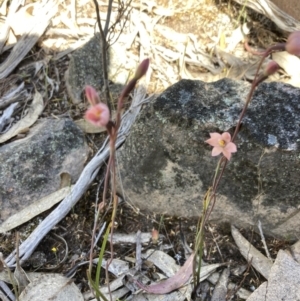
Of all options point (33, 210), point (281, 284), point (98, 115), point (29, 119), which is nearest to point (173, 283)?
point (281, 284)

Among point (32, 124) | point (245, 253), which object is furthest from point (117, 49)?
point (245, 253)

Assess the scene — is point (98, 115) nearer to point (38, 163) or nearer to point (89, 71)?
point (38, 163)

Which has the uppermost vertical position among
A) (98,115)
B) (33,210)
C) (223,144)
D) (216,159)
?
(98,115)

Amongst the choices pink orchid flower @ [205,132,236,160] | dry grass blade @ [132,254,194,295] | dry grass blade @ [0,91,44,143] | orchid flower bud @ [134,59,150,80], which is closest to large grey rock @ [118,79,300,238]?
dry grass blade @ [132,254,194,295]

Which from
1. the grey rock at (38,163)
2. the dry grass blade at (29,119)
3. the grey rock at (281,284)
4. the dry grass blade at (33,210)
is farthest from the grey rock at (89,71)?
the grey rock at (281,284)

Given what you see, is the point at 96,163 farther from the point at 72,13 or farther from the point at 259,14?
the point at 259,14

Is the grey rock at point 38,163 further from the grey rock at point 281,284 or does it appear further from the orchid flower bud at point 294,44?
the orchid flower bud at point 294,44

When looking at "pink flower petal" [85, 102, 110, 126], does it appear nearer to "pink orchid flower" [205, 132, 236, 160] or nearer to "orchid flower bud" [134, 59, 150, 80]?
"orchid flower bud" [134, 59, 150, 80]
